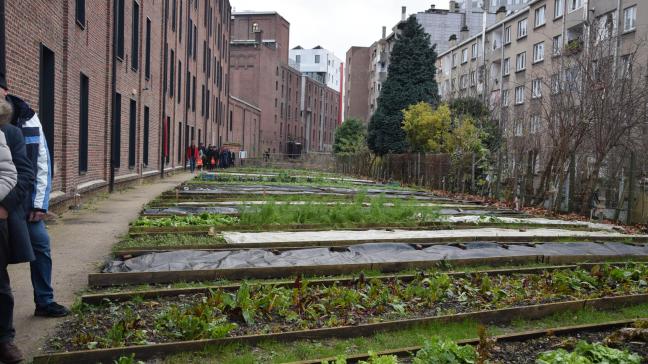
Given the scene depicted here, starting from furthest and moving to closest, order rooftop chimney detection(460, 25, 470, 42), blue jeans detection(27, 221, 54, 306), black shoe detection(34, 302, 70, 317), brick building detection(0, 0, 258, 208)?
rooftop chimney detection(460, 25, 470, 42) < brick building detection(0, 0, 258, 208) < black shoe detection(34, 302, 70, 317) < blue jeans detection(27, 221, 54, 306)

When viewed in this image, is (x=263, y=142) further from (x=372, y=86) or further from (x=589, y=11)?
(x=589, y=11)

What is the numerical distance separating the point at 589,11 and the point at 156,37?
70.5ft

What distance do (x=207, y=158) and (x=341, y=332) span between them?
→ 3489 cm

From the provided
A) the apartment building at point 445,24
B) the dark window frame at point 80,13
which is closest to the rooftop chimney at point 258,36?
the apartment building at point 445,24

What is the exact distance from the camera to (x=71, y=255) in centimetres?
829

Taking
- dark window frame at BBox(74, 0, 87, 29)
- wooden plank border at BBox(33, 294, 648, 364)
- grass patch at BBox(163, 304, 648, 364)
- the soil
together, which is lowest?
grass patch at BBox(163, 304, 648, 364)

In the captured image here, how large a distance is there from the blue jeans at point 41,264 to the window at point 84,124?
1028 centimetres

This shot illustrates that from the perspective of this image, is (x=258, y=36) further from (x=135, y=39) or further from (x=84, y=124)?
(x=84, y=124)

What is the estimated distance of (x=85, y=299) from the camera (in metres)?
5.79

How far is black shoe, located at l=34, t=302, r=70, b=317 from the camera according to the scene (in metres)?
5.38

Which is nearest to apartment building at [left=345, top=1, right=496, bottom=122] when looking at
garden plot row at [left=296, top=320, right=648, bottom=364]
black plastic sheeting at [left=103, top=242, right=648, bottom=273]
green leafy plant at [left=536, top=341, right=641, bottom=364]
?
black plastic sheeting at [left=103, top=242, right=648, bottom=273]

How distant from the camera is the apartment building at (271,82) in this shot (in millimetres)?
71375

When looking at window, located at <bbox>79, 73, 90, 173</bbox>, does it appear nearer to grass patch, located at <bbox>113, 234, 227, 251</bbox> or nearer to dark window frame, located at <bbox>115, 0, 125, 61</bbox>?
dark window frame, located at <bbox>115, 0, 125, 61</bbox>

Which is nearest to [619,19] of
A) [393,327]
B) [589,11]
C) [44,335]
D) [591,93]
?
[589,11]
